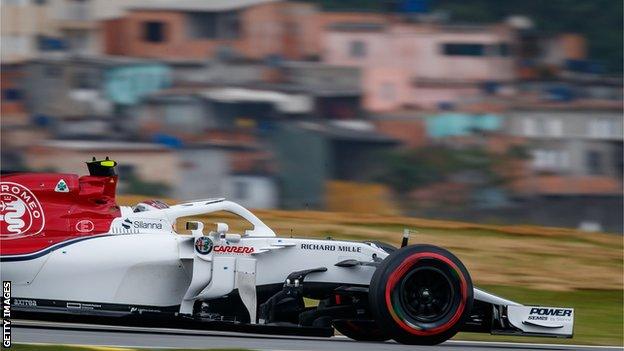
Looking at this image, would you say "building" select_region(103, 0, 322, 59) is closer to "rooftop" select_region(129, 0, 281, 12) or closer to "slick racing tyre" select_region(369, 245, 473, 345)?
"rooftop" select_region(129, 0, 281, 12)

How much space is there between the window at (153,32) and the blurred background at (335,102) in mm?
56

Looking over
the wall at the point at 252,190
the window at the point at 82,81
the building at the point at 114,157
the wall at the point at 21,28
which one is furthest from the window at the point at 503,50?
the wall at the point at 21,28

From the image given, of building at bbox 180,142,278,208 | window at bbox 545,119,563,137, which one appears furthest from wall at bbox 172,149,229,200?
window at bbox 545,119,563,137

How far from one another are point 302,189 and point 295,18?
18.1 feet

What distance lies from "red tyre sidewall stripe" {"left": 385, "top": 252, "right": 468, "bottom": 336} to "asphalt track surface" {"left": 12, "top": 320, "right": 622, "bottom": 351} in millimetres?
169

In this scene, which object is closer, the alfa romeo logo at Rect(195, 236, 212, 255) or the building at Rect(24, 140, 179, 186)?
the alfa romeo logo at Rect(195, 236, 212, 255)

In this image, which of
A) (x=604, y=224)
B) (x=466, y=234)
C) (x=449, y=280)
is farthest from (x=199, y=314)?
(x=604, y=224)

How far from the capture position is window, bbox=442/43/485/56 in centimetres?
2897

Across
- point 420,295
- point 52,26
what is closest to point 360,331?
point 420,295

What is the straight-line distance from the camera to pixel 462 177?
2634 cm

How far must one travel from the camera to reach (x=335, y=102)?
2722cm

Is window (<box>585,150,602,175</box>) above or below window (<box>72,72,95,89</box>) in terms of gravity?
below

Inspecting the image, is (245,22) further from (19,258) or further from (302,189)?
(19,258)

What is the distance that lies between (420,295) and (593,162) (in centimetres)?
1868
